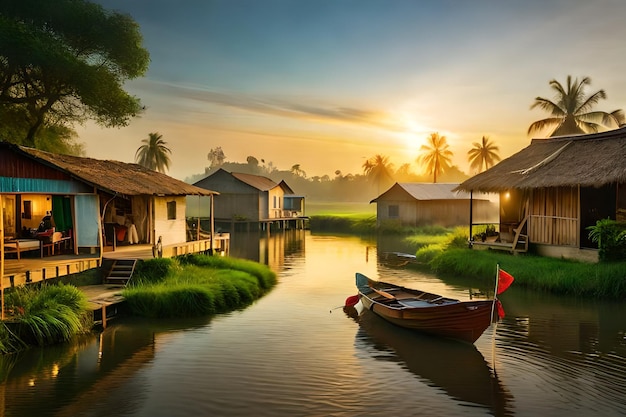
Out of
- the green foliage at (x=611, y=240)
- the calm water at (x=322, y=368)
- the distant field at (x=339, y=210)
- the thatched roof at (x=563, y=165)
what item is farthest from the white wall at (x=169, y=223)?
the distant field at (x=339, y=210)

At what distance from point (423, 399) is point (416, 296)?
7137 mm

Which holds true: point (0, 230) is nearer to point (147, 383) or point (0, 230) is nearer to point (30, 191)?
point (30, 191)

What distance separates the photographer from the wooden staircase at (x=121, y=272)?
63.3 ft

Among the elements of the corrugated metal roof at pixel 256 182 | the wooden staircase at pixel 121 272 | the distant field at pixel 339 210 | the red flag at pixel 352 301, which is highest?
the corrugated metal roof at pixel 256 182

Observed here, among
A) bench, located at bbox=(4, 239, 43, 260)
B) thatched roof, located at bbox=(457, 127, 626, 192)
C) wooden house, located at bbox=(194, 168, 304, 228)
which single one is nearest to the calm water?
bench, located at bbox=(4, 239, 43, 260)

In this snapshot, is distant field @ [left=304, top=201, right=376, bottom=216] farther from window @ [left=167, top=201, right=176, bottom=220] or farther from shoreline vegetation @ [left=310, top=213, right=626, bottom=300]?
window @ [left=167, top=201, right=176, bottom=220]

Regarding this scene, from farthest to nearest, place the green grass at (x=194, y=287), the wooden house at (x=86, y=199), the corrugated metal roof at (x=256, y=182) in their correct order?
the corrugated metal roof at (x=256, y=182) → the wooden house at (x=86, y=199) → the green grass at (x=194, y=287)

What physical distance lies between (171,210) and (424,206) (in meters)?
32.4

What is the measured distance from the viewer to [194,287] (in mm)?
18141

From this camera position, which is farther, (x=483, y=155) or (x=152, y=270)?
(x=483, y=155)

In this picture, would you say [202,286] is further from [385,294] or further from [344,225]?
[344,225]

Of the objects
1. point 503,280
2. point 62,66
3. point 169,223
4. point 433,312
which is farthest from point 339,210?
point 503,280

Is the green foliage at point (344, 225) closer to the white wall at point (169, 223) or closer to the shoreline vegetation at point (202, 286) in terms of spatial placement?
the shoreline vegetation at point (202, 286)

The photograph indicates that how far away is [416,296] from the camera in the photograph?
17.9 meters
